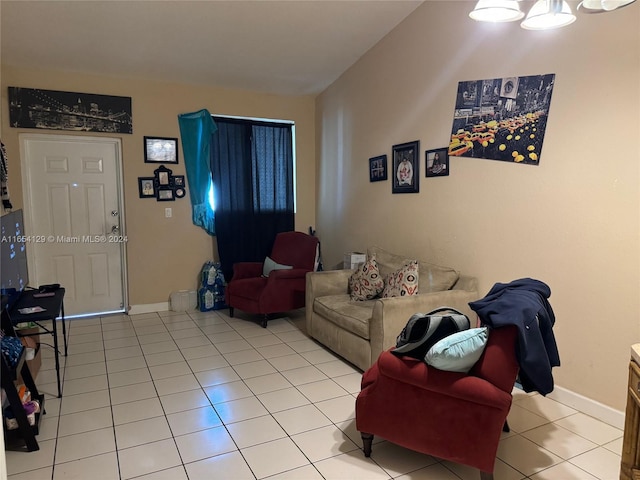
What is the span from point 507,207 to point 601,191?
594mm

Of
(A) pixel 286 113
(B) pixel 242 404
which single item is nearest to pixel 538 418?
(B) pixel 242 404

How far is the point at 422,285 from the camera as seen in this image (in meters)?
3.22

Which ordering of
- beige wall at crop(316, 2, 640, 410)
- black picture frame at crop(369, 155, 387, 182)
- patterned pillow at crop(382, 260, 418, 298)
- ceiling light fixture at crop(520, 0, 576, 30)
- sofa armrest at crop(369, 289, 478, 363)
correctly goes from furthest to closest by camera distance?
black picture frame at crop(369, 155, 387, 182) → patterned pillow at crop(382, 260, 418, 298) → sofa armrest at crop(369, 289, 478, 363) → beige wall at crop(316, 2, 640, 410) → ceiling light fixture at crop(520, 0, 576, 30)

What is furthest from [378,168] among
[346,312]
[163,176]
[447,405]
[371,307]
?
[447,405]

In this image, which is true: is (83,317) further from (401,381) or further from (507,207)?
(507,207)

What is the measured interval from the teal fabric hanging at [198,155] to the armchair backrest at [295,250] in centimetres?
95

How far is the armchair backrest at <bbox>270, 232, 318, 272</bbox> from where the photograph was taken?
4504mm

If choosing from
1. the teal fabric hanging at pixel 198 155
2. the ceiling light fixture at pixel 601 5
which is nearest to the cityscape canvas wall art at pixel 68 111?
the teal fabric hanging at pixel 198 155

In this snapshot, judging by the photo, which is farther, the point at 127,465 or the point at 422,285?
the point at 422,285

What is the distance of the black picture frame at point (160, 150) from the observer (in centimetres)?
463

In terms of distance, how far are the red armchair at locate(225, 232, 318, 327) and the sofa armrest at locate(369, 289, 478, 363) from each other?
1471 mm

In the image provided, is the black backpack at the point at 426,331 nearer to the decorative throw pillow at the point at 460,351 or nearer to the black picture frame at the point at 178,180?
the decorative throw pillow at the point at 460,351

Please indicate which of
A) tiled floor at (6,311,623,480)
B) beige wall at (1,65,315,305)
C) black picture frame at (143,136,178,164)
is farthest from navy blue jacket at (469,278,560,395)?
black picture frame at (143,136,178,164)

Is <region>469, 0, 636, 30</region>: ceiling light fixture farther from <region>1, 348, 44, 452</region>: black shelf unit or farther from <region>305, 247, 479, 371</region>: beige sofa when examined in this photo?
<region>1, 348, 44, 452</region>: black shelf unit
